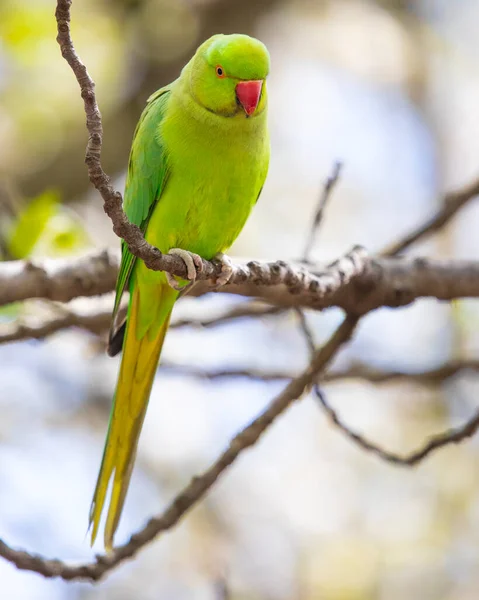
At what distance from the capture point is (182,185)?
8.77ft

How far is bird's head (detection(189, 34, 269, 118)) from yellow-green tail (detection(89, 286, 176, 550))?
2.31 feet

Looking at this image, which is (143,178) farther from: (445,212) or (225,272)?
(445,212)

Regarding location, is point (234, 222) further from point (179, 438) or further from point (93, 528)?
point (179, 438)

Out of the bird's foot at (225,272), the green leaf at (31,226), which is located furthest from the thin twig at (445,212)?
the green leaf at (31,226)

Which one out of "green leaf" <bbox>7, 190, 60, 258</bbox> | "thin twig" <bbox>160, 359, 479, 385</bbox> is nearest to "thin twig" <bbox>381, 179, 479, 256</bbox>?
"thin twig" <bbox>160, 359, 479, 385</bbox>

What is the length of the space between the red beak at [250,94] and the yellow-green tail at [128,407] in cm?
73

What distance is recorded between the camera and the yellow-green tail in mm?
2799

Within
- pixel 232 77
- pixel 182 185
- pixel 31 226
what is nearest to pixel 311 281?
pixel 182 185

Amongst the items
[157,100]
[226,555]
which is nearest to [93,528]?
[157,100]

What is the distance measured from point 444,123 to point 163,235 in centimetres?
427

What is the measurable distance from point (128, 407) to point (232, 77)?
49.3 inches

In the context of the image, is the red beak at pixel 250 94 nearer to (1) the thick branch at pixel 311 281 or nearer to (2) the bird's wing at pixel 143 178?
(2) the bird's wing at pixel 143 178

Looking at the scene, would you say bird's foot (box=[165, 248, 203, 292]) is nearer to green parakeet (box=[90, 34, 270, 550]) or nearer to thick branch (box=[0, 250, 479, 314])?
thick branch (box=[0, 250, 479, 314])

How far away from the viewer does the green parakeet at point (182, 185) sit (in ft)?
8.67
